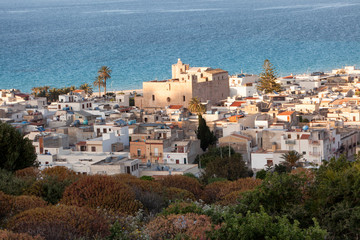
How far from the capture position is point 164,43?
123m

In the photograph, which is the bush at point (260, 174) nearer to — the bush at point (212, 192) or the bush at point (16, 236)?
the bush at point (212, 192)

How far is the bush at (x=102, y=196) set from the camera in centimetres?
1245

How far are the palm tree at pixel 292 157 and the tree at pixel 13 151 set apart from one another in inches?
332

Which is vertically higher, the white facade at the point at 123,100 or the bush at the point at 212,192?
the white facade at the point at 123,100

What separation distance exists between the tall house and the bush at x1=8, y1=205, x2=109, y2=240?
3079 cm

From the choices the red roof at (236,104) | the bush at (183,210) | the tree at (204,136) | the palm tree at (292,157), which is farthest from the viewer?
Result: the red roof at (236,104)

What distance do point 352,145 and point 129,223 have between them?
61.0 feet

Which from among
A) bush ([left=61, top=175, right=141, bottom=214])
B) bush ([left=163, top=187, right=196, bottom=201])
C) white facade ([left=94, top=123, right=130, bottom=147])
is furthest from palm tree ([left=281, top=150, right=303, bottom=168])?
bush ([left=61, top=175, right=141, bottom=214])

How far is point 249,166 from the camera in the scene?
25.5m

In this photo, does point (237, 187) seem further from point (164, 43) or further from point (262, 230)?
point (164, 43)

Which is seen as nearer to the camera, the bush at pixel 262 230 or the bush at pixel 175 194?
the bush at pixel 262 230

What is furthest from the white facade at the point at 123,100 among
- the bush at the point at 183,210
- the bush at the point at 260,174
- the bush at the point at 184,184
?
the bush at the point at 183,210

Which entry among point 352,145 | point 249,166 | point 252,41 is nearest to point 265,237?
point 249,166

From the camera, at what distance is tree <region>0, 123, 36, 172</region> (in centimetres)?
1867
